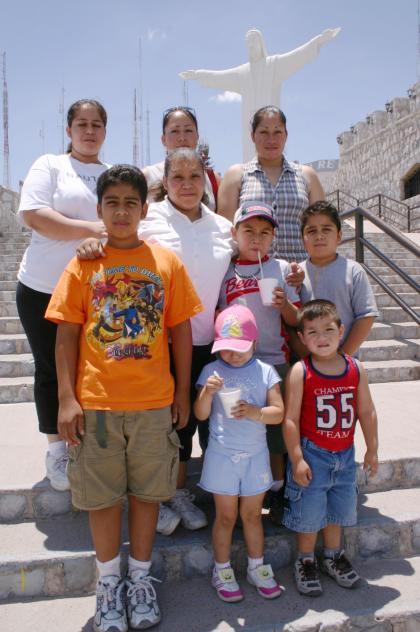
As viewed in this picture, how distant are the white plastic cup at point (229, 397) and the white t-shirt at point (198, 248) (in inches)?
15.1

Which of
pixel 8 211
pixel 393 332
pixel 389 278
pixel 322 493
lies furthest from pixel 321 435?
pixel 8 211

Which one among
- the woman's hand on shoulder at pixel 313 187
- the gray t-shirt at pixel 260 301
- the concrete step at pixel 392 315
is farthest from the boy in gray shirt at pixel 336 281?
the concrete step at pixel 392 315

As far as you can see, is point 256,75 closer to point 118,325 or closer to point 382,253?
point 382,253

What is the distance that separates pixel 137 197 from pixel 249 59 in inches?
517

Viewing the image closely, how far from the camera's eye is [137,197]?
6.28 feet

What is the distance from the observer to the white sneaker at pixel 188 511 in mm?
2248

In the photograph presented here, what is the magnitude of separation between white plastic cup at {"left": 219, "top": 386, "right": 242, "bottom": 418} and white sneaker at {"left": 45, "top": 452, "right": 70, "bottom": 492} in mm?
919

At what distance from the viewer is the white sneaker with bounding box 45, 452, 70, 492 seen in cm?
229

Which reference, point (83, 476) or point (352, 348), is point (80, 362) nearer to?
point (83, 476)

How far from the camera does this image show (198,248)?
2182mm

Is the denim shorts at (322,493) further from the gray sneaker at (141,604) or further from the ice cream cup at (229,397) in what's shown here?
the gray sneaker at (141,604)

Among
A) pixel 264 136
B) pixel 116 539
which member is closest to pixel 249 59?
pixel 264 136

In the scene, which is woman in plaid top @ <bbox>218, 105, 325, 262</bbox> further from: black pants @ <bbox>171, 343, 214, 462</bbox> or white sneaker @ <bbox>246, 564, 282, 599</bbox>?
white sneaker @ <bbox>246, 564, 282, 599</bbox>

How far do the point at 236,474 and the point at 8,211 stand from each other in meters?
10.3
